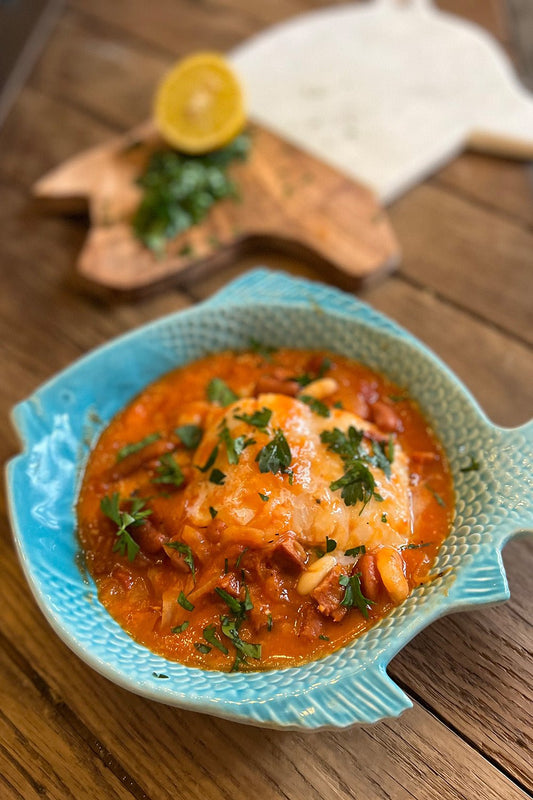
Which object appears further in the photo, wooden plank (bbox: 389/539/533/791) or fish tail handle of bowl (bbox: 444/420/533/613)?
wooden plank (bbox: 389/539/533/791)

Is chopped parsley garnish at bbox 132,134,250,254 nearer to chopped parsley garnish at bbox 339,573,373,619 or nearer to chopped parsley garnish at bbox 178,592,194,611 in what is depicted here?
chopped parsley garnish at bbox 178,592,194,611

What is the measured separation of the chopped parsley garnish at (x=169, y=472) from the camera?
2.26 meters

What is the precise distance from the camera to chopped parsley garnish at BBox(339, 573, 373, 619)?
196 centimetres

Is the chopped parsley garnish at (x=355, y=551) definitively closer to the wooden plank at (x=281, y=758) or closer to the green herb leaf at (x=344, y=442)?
the green herb leaf at (x=344, y=442)

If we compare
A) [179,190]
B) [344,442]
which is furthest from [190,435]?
[179,190]

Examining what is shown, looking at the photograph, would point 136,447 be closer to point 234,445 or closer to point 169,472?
point 169,472

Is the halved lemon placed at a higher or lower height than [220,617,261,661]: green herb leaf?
higher

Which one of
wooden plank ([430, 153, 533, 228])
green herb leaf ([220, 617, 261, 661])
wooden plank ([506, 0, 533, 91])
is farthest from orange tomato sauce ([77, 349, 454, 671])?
wooden plank ([506, 0, 533, 91])

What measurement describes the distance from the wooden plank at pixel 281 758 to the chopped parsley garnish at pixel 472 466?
27.0 inches

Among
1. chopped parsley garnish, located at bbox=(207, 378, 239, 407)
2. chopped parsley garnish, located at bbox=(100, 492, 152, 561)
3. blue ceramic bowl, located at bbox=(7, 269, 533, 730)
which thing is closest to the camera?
blue ceramic bowl, located at bbox=(7, 269, 533, 730)

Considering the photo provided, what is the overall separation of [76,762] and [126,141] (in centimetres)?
296

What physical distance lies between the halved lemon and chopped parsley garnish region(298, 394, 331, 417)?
5.88 feet

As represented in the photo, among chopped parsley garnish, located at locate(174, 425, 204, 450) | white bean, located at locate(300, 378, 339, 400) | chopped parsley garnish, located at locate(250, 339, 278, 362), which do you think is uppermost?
white bean, located at locate(300, 378, 339, 400)

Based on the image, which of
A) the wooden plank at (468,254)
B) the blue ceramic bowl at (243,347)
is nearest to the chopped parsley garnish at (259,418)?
the blue ceramic bowl at (243,347)
